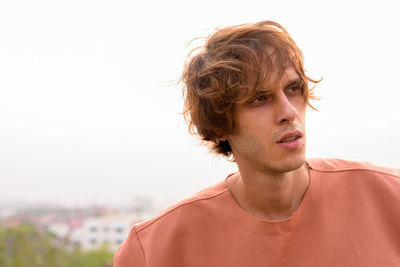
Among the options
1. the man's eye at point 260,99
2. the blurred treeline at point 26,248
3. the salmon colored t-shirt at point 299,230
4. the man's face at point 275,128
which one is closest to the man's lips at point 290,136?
the man's face at point 275,128

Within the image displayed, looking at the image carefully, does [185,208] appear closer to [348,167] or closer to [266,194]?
[266,194]

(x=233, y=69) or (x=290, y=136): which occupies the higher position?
(x=233, y=69)

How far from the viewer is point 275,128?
202 cm

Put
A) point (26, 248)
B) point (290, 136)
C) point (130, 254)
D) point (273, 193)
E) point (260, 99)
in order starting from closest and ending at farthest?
point (290, 136) < point (260, 99) < point (273, 193) < point (130, 254) < point (26, 248)

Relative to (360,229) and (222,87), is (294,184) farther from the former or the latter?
(222,87)

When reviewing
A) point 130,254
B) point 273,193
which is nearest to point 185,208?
point 130,254

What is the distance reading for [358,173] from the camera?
2318 millimetres

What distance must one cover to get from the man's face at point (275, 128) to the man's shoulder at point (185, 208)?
0.35 m

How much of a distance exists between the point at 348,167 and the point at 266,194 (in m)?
0.52

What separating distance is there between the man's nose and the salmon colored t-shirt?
507mm

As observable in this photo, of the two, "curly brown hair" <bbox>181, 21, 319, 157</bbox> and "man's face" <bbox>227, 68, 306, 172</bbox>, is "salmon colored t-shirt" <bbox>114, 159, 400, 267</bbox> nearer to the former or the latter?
"man's face" <bbox>227, 68, 306, 172</bbox>

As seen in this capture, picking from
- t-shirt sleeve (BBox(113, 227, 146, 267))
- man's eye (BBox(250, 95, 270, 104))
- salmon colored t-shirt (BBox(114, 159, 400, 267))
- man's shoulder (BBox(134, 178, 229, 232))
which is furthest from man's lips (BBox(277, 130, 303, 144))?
t-shirt sleeve (BBox(113, 227, 146, 267))

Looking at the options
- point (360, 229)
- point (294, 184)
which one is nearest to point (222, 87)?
point (294, 184)

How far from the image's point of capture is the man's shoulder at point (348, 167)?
2.31m
